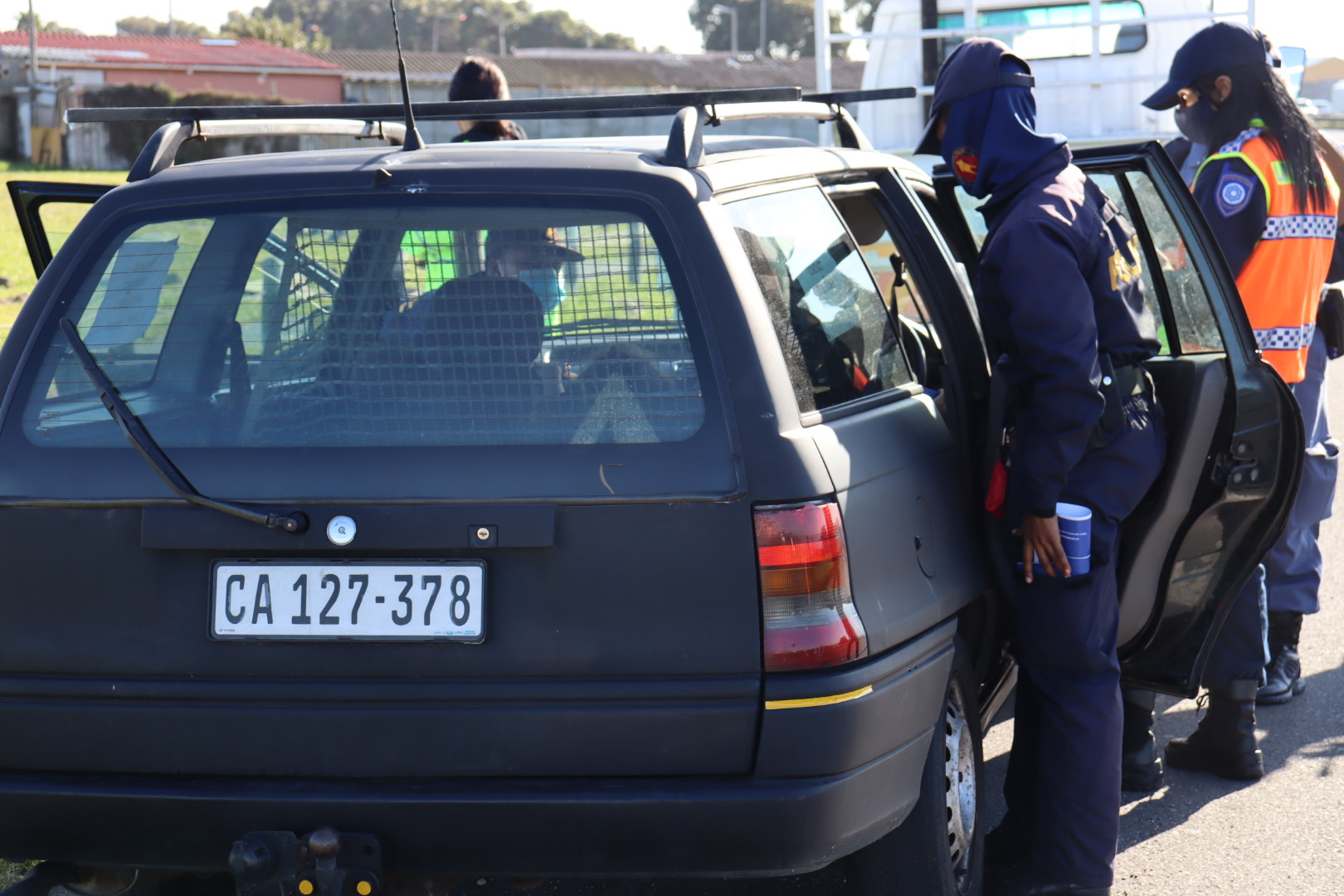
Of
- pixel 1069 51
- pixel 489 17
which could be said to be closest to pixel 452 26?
pixel 489 17

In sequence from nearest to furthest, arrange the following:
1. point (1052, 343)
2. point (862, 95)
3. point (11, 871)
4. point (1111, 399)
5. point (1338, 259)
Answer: point (1052, 343) < point (1111, 399) < point (11, 871) < point (862, 95) < point (1338, 259)

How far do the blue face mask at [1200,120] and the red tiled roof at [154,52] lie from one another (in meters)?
57.0

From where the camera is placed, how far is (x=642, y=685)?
2371 millimetres

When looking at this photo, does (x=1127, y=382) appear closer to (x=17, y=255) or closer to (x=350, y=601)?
(x=350, y=601)

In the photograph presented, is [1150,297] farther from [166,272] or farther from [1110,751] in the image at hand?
[166,272]

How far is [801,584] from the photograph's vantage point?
2.35 metres

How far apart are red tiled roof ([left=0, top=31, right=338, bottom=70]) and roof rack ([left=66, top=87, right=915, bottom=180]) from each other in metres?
57.2

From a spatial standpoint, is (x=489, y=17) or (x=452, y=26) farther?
(x=452, y=26)

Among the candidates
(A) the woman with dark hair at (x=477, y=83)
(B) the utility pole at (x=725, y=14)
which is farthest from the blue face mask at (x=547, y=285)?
(B) the utility pole at (x=725, y=14)

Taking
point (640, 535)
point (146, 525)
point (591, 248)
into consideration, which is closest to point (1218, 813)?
point (640, 535)

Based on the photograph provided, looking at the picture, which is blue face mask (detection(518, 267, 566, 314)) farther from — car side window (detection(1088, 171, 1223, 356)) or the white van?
the white van

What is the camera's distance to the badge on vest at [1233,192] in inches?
167

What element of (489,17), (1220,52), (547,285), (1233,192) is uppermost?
(489,17)

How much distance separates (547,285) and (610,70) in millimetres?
67498
